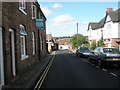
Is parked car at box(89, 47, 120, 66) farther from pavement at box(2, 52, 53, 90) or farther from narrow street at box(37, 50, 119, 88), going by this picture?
pavement at box(2, 52, 53, 90)

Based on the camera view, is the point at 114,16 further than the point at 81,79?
Yes

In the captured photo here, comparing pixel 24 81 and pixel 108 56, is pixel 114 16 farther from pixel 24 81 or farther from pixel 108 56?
pixel 24 81

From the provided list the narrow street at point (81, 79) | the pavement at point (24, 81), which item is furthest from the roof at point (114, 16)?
the pavement at point (24, 81)

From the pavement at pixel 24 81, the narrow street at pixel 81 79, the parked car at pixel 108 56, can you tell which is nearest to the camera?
the pavement at pixel 24 81

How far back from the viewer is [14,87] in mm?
7137

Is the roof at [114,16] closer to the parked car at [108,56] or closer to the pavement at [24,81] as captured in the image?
the parked car at [108,56]

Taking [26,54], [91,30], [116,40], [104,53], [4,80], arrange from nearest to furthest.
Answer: [4,80] < [26,54] < [104,53] < [116,40] < [91,30]

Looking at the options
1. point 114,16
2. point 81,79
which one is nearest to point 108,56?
point 81,79

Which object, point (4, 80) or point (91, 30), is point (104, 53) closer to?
point (4, 80)

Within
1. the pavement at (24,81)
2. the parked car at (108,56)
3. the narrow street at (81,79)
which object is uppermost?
the parked car at (108,56)

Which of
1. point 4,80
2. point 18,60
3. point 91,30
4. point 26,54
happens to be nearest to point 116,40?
point 91,30

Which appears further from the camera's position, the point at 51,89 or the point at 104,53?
the point at 104,53

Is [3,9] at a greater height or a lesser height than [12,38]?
greater

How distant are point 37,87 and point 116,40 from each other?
30.5 metres
